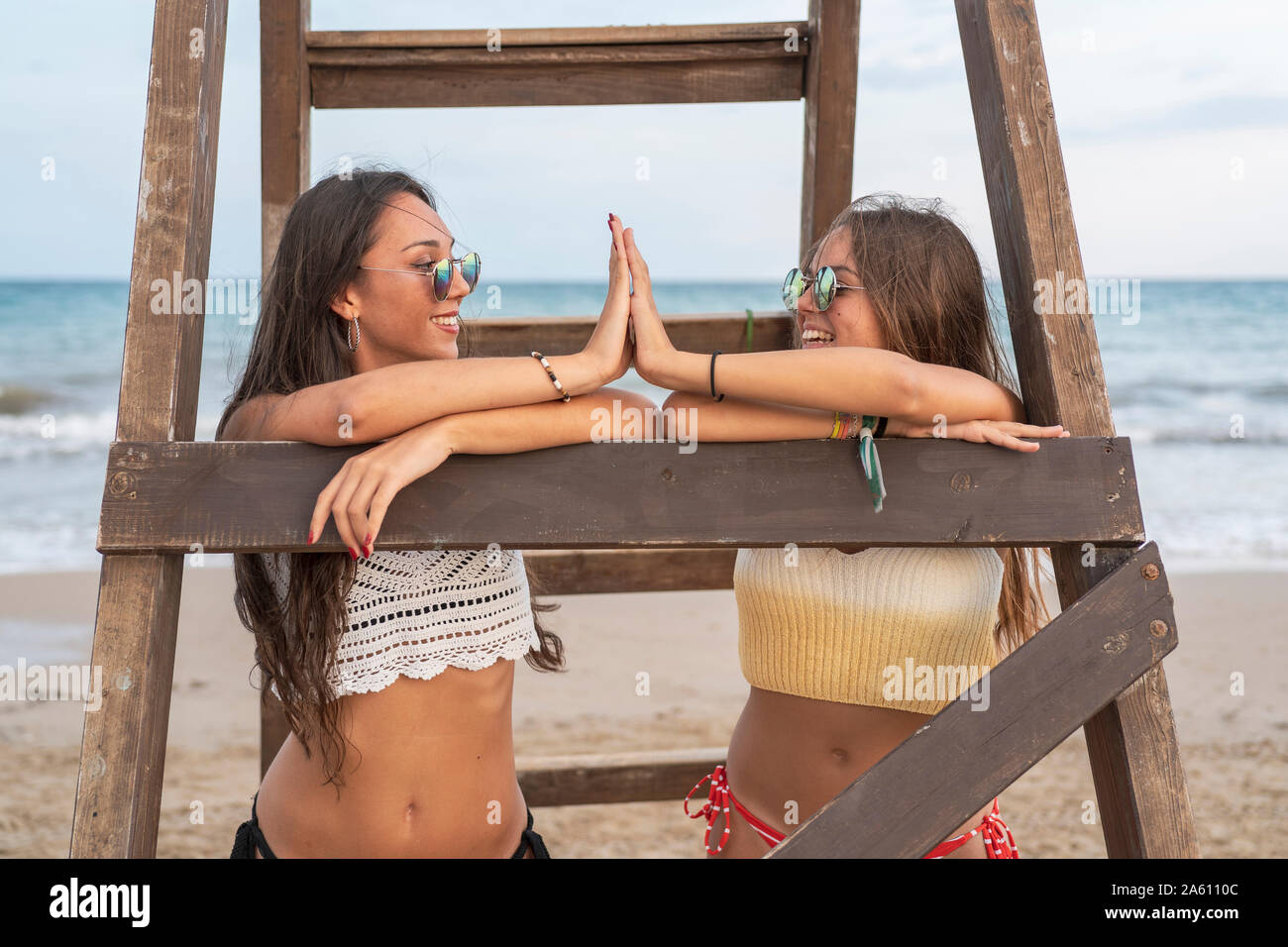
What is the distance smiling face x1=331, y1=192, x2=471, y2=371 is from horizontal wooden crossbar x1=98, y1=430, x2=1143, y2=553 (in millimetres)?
510

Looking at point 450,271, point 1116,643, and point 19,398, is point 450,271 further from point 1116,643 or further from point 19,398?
point 19,398

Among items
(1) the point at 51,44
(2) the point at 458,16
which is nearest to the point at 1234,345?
(2) the point at 458,16

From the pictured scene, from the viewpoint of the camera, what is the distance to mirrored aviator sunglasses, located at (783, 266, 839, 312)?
6.57ft

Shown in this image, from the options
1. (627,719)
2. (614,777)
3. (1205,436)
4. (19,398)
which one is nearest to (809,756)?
(614,777)

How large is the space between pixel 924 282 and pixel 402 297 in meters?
1.00

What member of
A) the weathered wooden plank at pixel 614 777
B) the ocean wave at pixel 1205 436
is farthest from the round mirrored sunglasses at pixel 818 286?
the ocean wave at pixel 1205 436

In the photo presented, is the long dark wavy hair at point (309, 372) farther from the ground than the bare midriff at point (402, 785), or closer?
farther from the ground

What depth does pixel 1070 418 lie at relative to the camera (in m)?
1.71

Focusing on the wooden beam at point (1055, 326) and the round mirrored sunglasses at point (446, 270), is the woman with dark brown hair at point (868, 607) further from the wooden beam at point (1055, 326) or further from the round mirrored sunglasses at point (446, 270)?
the round mirrored sunglasses at point (446, 270)

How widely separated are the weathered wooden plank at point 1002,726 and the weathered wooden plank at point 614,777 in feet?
6.53

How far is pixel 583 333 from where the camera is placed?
3211 millimetres

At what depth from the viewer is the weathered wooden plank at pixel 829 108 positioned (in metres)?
3.04

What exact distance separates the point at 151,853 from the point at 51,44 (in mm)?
22597

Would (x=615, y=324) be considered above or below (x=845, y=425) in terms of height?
above
